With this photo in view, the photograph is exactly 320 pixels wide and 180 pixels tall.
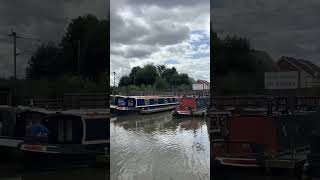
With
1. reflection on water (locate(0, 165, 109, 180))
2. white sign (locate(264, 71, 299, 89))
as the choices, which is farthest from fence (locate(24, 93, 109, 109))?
white sign (locate(264, 71, 299, 89))

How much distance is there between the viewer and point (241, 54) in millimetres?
5066

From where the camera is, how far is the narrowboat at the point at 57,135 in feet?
17.1

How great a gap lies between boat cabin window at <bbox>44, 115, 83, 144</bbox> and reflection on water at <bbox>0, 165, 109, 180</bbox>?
0.36m

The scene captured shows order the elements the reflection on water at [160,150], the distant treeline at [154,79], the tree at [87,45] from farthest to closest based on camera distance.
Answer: the distant treeline at [154,79] < the reflection on water at [160,150] < the tree at [87,45]

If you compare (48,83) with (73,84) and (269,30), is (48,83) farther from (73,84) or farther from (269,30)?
(269,30)

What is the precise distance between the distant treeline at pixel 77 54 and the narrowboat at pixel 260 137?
164cm

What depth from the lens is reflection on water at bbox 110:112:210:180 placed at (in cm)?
822

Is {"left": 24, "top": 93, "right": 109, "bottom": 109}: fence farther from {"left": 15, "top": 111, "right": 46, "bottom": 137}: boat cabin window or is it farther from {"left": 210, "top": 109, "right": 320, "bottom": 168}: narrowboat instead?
{"left": 210, "top": 109, "right": 320, "bottom": 168}: narrowboat

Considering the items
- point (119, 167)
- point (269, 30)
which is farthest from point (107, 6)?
point (119, 167)

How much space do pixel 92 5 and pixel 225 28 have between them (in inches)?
66.2

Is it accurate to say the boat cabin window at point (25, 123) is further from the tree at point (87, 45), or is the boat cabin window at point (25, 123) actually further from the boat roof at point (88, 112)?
the tree at point (87, 45)

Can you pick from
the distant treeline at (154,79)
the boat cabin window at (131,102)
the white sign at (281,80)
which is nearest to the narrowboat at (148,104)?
the boat cabin window at (131,102)

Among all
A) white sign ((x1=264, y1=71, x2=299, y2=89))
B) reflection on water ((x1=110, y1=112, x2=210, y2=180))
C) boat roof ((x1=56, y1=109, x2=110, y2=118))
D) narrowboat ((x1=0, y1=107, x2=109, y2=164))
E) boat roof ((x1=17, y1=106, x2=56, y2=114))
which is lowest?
reflection on water ((x1=110, y1=112, x2=210, y2=180))

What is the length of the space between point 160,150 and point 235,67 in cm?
630
